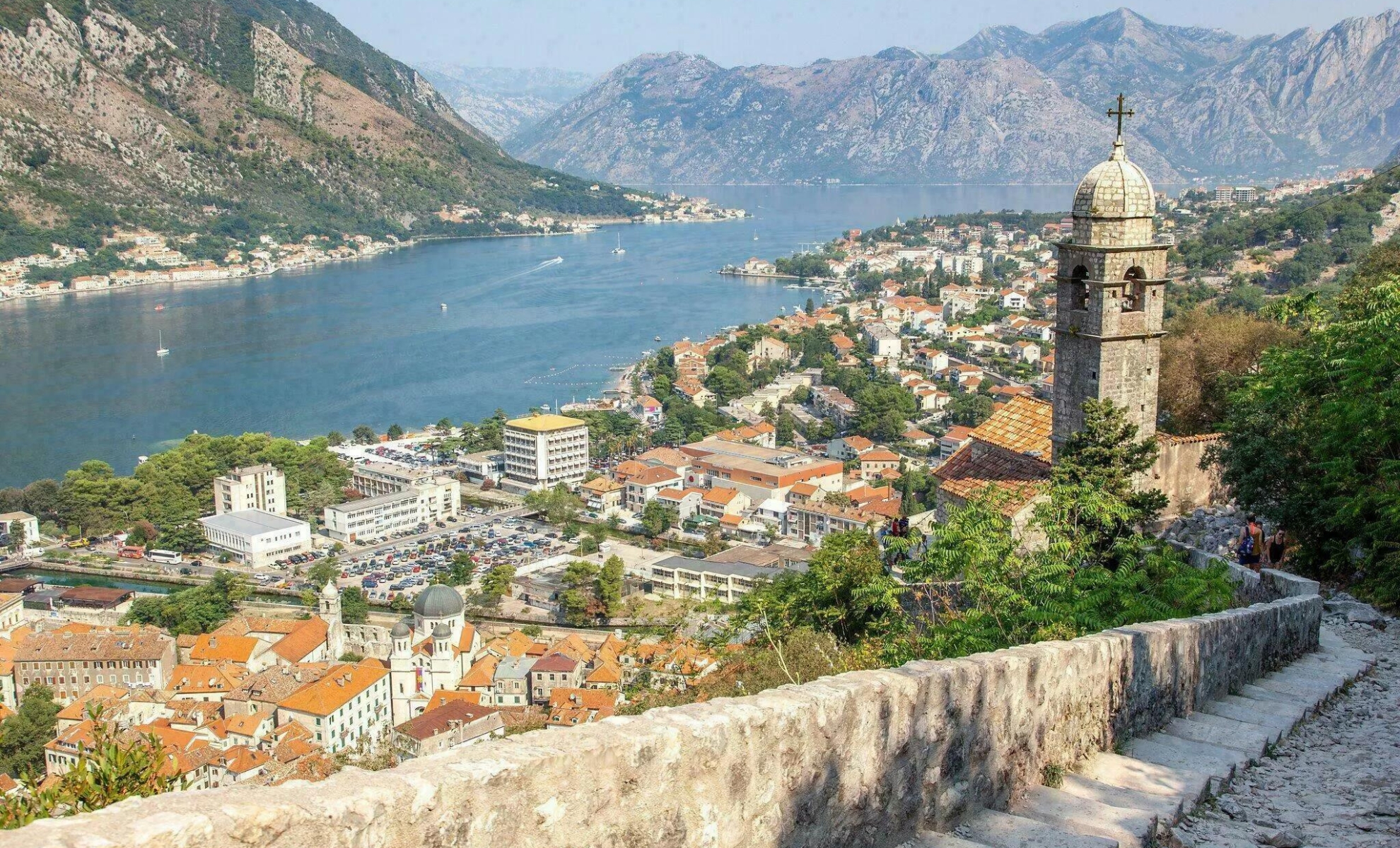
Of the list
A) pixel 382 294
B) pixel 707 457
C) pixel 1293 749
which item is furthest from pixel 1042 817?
pixel 382 294

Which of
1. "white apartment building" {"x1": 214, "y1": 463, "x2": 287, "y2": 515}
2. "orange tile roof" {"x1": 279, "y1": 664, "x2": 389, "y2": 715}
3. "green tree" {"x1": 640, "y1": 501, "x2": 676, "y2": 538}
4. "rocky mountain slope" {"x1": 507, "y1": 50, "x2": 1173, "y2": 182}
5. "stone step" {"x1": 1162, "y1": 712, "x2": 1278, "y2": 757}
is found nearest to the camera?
"stone step" {"x1": 1162, "y1": 712, "x2": 1278, "y2": 757}

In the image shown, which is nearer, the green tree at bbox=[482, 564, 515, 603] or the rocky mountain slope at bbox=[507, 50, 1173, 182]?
the green tree at bbox=[482, 564, 515, 603]

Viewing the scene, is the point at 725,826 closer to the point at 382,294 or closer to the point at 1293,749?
the point at 1293,749

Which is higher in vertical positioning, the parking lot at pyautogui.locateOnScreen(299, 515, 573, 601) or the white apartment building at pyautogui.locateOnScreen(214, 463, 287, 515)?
the white apartment building at pyautogui.locateOnScreen(214, 463, 287, 515)

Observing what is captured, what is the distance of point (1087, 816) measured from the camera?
103 inches

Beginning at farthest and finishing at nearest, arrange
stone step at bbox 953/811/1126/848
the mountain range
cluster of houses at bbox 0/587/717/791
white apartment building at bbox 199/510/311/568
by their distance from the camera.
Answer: the mountain range, white apartment building at bbox 199/510/311/568, cluster of houses at bbox 0/587/717/791, stone step at bbox 953/811/1126/848

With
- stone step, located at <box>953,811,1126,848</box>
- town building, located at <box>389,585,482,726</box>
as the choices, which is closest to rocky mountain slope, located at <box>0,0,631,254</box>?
town building, located at <box>389,585,482,726</box>

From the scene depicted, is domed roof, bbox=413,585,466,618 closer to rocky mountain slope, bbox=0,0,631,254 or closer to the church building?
the church building

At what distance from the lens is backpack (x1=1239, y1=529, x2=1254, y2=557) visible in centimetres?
620

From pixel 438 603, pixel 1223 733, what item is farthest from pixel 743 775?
pixel 438 603

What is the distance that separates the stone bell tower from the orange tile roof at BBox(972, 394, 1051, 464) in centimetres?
49

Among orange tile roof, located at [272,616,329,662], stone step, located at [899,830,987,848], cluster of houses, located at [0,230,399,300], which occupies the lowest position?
orange tile roof, located at [272,616,329,662]

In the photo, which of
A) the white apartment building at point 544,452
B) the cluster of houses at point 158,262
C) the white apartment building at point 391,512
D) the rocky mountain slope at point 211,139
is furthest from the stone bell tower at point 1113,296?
the rocky mountain slope at point 211,139

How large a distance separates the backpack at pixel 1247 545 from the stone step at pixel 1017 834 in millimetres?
4112
